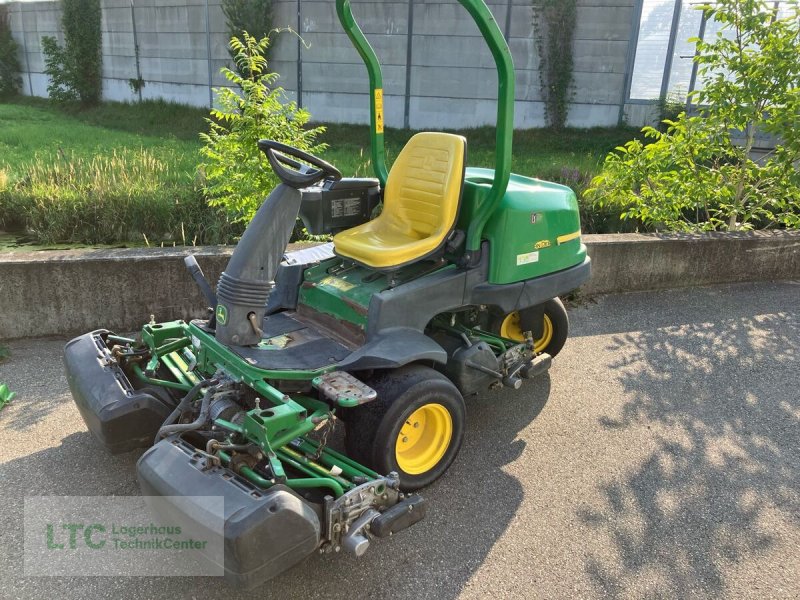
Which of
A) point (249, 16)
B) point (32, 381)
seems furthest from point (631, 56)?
point (32, 381)

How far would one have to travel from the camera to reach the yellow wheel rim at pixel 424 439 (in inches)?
120

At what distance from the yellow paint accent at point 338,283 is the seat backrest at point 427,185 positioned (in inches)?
20.1

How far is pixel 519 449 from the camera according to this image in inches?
135

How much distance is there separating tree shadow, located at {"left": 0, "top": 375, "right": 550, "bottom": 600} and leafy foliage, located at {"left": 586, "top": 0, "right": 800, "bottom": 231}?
358 cm

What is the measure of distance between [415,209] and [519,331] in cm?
126

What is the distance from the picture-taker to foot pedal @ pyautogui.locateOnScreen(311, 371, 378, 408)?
2688 millimetres

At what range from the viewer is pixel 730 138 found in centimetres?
621

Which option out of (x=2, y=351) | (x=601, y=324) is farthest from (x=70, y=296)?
(x=601, y=324)

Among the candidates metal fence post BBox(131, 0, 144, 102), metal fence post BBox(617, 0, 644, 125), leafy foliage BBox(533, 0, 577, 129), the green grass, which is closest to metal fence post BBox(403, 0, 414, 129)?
the green grass

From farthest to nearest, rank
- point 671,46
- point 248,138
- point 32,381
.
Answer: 1. point 671,46
2. point 248,138
3. point 32,381

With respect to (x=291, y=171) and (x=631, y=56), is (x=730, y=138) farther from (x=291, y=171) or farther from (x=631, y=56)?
(x=631, y=56)

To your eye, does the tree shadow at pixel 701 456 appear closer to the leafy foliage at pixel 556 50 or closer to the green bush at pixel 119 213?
the green bush at pixel 119 213

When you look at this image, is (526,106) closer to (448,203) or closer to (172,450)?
(448,203)

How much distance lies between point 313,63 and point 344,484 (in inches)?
539
